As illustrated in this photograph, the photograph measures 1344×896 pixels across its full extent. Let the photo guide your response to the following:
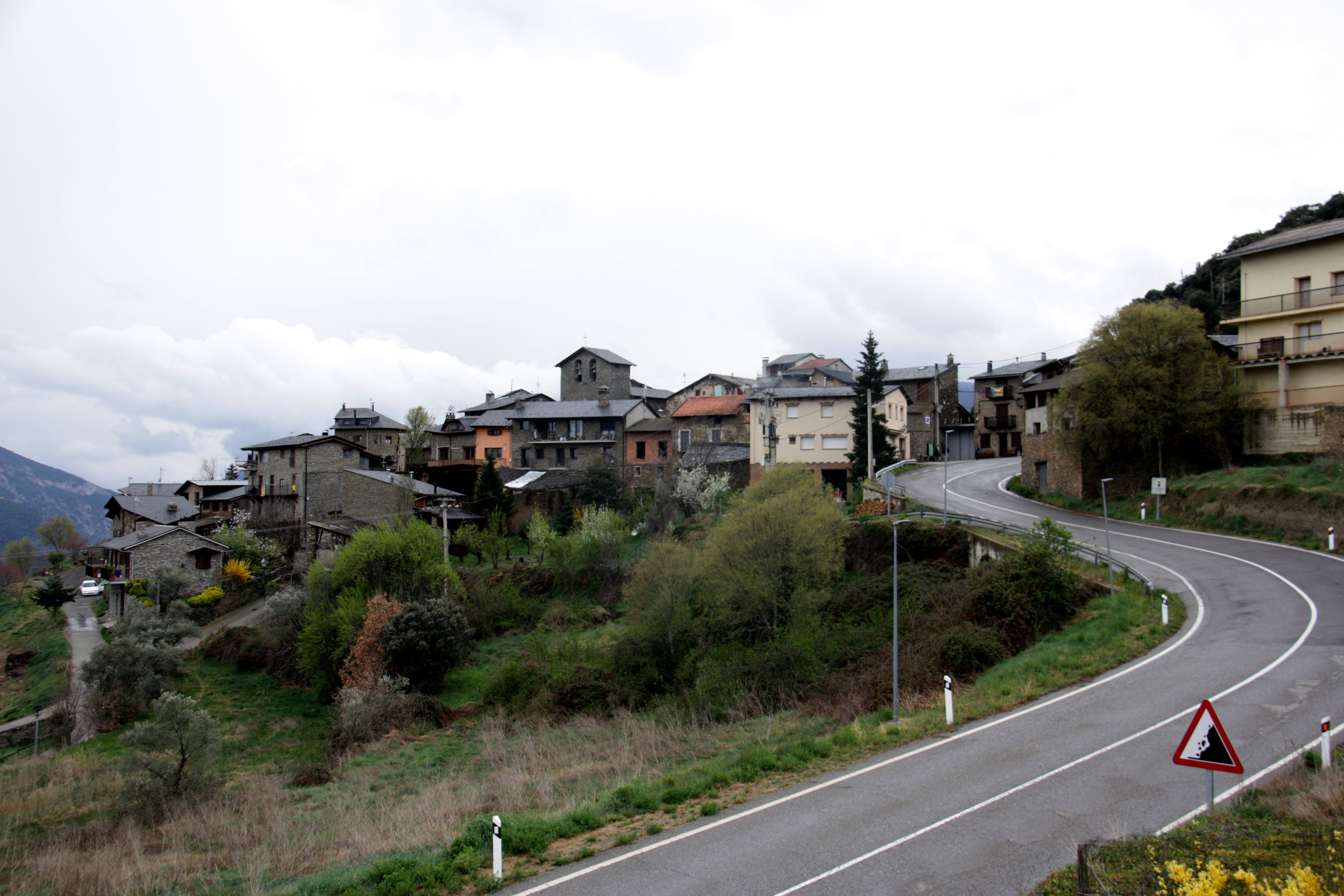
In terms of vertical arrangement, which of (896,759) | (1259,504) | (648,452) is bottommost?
(896,759)

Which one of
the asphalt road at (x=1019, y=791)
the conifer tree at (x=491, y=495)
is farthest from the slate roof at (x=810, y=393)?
the asphalt road at (x=1019, y=791)

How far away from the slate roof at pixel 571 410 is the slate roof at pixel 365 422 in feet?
63.0

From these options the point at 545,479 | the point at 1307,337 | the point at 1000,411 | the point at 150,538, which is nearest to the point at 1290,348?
the point at 1307,337

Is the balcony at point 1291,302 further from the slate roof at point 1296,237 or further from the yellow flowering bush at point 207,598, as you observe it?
the yellow flowering bush at point 207,598

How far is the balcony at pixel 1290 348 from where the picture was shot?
1439 inches

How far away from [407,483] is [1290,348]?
189 feet

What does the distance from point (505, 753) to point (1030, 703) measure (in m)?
16.3

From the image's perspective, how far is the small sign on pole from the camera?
30.0 feet

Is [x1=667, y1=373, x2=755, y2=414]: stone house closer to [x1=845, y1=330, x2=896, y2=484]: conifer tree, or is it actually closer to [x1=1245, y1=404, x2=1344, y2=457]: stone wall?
[x1=845, y1=330, x2=896, y2=484]: conifer tree

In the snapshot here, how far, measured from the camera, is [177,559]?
171 ft

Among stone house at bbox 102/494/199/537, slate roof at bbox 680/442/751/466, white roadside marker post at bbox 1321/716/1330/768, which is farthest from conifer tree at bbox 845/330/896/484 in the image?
stone house at bbox 102/494/199/537

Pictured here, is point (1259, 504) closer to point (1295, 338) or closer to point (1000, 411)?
point (1295, 338)

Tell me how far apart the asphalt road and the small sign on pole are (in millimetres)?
1951

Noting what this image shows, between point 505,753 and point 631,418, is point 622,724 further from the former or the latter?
point 631,418
